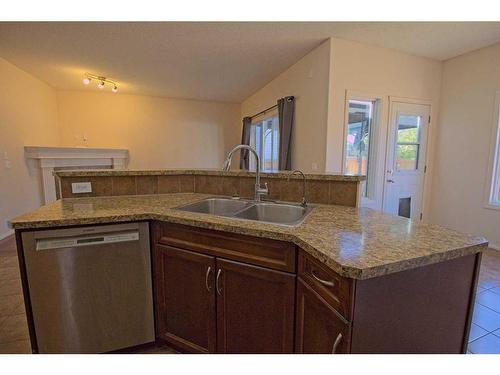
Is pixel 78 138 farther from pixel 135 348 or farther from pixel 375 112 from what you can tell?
pixel 375 112

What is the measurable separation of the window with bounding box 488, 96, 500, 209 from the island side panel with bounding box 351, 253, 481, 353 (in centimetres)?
299

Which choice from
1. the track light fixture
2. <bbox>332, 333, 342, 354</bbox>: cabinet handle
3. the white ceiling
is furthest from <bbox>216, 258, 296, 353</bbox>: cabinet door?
the track light fixture

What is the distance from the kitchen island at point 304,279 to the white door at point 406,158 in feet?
7.65

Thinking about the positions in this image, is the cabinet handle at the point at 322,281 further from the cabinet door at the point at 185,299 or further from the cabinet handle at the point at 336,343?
the cabinet door at the point at 185,299

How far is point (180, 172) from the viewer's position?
6.60 feet

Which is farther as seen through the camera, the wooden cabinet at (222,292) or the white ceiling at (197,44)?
the white ceiling at (197,44)

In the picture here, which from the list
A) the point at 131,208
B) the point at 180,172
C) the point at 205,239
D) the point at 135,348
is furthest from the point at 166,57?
the point at 135,348

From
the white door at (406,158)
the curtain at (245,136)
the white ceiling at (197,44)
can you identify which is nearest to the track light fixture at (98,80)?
the white ceiling at (197,44)

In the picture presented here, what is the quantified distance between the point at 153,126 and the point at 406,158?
5.05m

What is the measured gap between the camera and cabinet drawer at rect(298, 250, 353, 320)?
782 millimetres

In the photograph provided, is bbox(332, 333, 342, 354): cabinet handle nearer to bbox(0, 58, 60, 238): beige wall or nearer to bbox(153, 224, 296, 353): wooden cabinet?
bbox(153, 224, 296, 353): wooden cabinet

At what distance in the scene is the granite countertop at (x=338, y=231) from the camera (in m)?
0.82

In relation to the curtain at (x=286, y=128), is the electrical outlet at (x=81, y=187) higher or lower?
lower

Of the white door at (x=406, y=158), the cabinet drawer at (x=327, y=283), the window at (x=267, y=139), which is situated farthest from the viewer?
the window at (x=267, y=139)
